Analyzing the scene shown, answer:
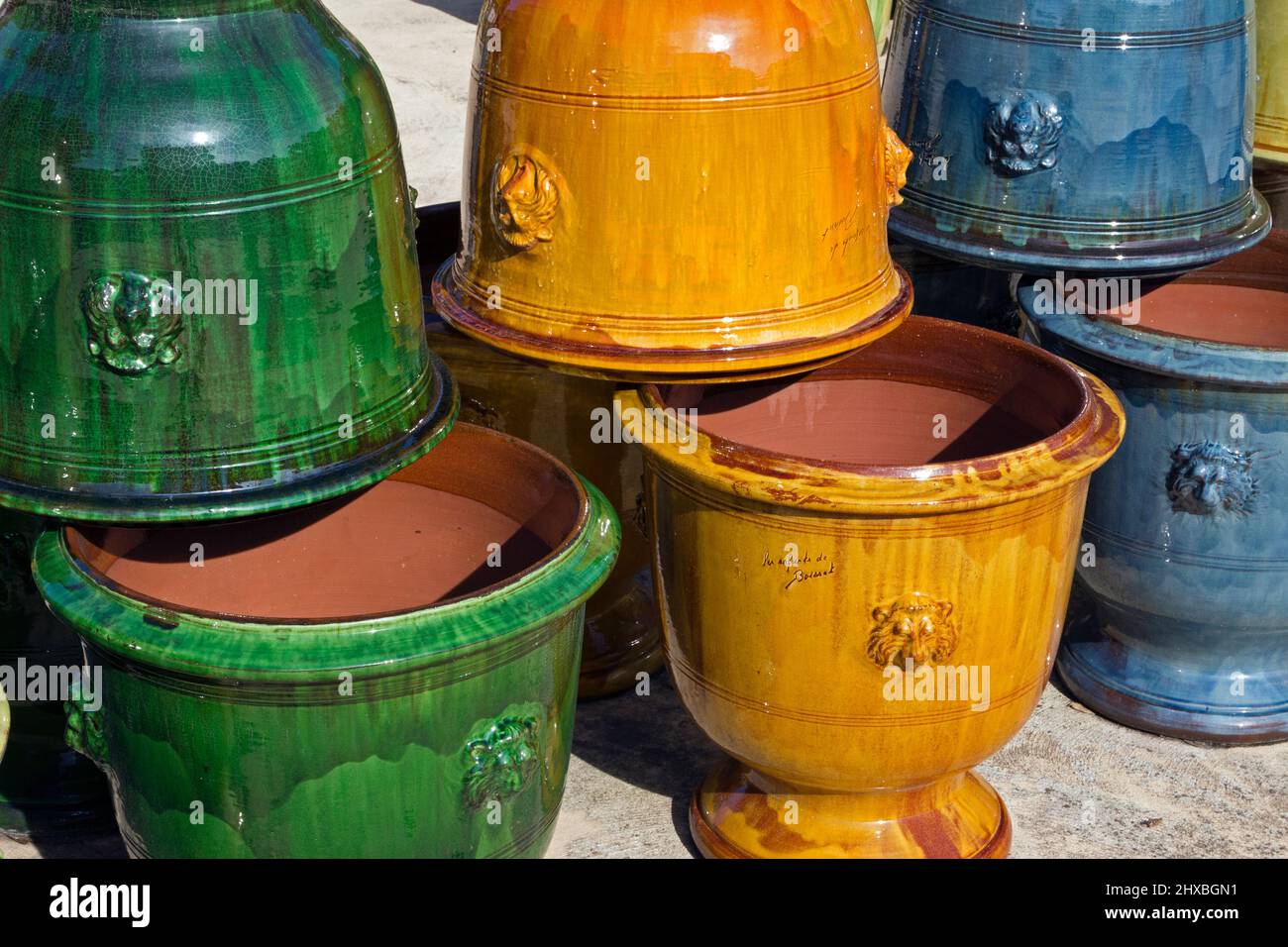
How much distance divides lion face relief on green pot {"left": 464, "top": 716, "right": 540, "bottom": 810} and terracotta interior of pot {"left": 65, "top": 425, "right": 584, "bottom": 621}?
0.41 metres

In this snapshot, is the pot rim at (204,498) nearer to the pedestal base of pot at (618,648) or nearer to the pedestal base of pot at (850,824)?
the pedestal base of pot at (850,824)

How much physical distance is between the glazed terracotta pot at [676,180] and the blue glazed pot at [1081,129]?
0.52 meters

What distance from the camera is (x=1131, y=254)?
3328 millimetres

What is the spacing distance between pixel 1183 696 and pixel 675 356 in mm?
1528

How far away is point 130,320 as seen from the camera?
234 centimetres

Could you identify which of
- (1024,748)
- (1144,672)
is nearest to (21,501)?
(1024,748)

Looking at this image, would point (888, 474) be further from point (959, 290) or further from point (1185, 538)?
point (959, 290)

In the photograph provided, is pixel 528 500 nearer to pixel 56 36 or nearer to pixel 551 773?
pixel 551 773

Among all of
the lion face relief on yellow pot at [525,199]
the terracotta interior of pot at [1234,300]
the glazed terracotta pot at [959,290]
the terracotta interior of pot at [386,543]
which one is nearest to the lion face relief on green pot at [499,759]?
the terracotta interior of pot at [386,543]

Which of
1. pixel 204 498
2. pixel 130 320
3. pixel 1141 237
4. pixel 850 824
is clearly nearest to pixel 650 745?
pixel 850 824

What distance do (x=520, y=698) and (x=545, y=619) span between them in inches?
5.7

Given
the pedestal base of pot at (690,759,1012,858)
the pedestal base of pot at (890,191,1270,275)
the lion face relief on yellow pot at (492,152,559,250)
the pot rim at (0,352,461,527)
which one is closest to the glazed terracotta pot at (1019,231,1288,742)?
the pedestal base of pot at (890,191,1270,275)

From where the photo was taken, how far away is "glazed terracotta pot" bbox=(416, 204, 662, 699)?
11.0 ft

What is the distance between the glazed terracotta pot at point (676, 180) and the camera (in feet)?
8.80
